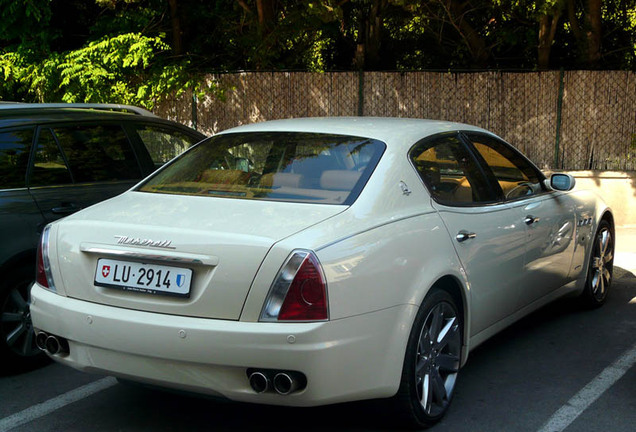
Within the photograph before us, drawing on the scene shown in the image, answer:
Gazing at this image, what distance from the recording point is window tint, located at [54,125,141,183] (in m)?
5.67

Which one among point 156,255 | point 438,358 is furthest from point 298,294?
point 438,358

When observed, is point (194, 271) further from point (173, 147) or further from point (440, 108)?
point (440, 108)

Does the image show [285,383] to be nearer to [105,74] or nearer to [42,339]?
[42,339]

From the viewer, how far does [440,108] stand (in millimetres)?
12836

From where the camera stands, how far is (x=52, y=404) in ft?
15.1

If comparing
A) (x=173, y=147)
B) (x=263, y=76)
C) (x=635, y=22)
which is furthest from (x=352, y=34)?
(x=173, y=147)

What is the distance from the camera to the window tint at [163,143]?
6.30 metres

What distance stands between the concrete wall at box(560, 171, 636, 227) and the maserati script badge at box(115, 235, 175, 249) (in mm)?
8875

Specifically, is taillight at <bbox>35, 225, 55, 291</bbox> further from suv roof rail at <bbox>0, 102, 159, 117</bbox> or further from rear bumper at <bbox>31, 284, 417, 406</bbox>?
suv roof rail at <bbox>0, 102, 159, 117</bbox>

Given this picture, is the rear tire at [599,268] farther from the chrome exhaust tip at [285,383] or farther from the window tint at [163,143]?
the chrome exhaust tip at [285,383]

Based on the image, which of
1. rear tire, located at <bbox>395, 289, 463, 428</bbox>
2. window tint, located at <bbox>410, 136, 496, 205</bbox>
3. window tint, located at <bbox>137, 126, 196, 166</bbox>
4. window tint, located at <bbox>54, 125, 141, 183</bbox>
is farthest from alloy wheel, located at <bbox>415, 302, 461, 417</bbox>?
window tint, located at <bbox>137, 126, 196, 166</bbox>

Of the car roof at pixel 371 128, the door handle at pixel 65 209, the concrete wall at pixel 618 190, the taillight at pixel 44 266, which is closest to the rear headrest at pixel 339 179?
the car roof at pixel 371 128

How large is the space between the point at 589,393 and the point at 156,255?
2.70 metres

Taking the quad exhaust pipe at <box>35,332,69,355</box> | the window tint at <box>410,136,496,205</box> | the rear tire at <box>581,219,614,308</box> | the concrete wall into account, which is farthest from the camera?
the concrete wall
